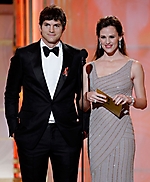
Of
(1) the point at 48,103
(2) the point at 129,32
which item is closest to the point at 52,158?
(1) the point at 48,103

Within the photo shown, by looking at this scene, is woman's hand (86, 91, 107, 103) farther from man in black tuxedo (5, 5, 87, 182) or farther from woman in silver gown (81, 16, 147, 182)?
man in black tuxedo (5, 5, 87, 182)

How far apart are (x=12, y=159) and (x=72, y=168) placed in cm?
183

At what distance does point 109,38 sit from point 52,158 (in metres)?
0.69

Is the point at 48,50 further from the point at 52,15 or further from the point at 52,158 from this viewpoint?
the point at 52,158

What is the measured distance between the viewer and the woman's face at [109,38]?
2373 mm

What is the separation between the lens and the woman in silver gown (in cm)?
235

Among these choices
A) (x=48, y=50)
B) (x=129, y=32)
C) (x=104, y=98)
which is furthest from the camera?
(x=129, y=32)

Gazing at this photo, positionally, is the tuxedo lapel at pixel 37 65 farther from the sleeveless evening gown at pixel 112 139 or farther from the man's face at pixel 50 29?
the sleeveless evening gown at pixel 112 139

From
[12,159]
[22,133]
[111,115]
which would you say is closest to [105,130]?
[111,115]

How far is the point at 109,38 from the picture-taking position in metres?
2.38

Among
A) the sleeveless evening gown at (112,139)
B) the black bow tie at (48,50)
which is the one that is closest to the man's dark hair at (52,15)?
the black bow tie at (48,50)

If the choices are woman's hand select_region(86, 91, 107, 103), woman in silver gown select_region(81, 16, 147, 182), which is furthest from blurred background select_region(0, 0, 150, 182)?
woman's hand select_region(86, 91, 107, 103)

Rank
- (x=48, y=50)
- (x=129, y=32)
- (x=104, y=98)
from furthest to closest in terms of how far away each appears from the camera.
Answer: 1. (x=129, y=32)
2. (x=48, y=50)
3. (x=104, y=98)

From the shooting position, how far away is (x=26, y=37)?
12.9 ft
